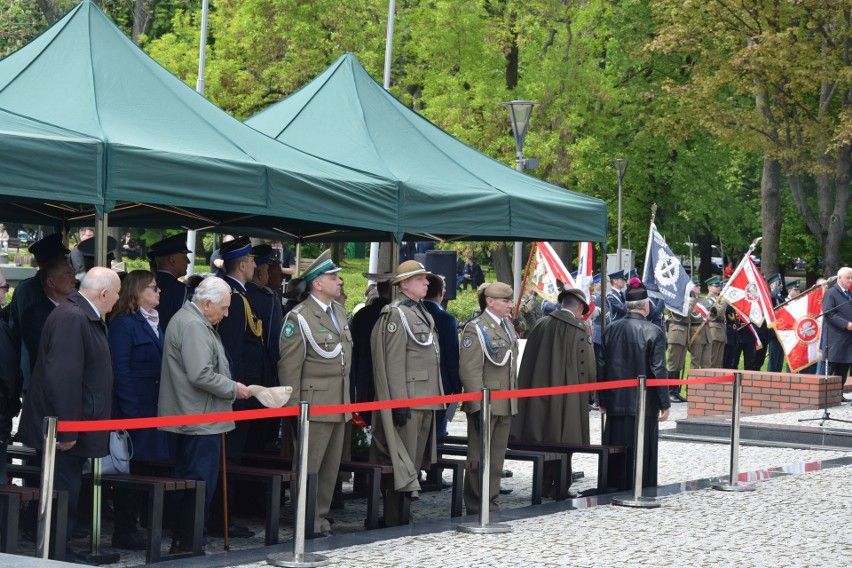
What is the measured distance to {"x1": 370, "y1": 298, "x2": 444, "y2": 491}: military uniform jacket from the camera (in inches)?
399

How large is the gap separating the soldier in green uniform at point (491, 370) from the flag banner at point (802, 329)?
37.9 ft

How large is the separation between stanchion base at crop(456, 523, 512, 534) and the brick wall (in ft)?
31.5

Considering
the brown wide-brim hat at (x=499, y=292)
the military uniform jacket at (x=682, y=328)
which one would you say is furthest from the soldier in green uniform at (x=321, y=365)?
the military uniform jacket at (x=682, y=328)

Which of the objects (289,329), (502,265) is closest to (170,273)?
(289,329)

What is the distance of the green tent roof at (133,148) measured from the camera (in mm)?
8594

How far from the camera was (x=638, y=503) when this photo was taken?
11586 mm

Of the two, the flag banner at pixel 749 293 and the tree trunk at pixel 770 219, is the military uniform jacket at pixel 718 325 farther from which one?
the tree trunk at pixel 770 219

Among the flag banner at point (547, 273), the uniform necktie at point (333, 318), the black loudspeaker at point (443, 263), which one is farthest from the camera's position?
the black loudspeaker at point (443, 263)

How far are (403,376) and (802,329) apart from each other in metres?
12.9

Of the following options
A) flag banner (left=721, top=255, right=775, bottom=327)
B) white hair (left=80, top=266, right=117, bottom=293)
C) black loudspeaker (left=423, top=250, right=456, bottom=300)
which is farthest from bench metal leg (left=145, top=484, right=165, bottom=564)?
black loudspeaker (left=423, top=250, right=456, bottom=300)

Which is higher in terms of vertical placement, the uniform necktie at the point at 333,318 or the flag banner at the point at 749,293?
the flag banner at the point at 749,293

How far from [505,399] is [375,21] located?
26.8 metres

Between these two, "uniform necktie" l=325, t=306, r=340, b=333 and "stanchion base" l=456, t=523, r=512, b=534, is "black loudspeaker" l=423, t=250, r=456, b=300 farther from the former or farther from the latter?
"uniform necktie" l=325, t=306, r=340, b=333

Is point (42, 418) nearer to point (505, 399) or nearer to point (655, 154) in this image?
point (505, 399)
